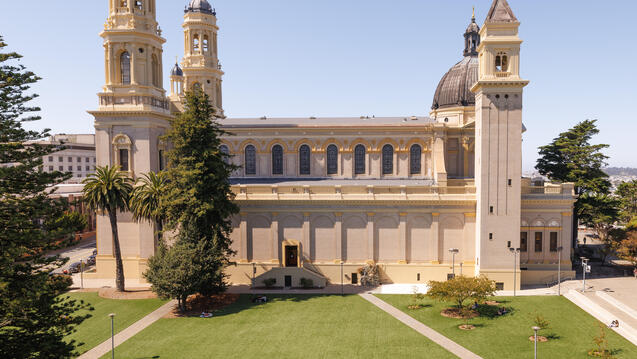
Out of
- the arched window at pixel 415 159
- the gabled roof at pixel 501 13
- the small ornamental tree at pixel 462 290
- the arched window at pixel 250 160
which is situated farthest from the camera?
the arched window at pixel 250 160

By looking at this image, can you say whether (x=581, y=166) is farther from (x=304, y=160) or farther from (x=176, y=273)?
(x=176, y=273)

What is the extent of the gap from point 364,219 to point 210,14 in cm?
4093

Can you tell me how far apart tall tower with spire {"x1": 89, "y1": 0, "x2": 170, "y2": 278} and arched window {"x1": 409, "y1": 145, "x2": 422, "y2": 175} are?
1239 inches

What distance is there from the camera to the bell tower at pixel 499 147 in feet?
144

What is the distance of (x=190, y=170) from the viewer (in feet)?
130

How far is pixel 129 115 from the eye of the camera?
155ft

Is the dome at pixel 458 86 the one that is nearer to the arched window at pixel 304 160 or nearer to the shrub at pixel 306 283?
the arched window at pixel 304 160

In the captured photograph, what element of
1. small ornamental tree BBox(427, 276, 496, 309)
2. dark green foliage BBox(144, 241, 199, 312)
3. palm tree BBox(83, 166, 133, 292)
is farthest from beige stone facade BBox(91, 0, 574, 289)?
dark green foliage BBox(144, 241, 199, 312)

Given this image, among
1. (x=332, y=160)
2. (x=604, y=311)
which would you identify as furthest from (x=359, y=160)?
(x=604, y=311)

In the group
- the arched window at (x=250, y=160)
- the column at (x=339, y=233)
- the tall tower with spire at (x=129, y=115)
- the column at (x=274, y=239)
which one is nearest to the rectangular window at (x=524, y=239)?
the column at (x=339, y=233)

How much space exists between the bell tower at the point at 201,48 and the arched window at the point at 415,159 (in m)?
31.7

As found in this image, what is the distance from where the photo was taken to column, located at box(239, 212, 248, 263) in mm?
48875

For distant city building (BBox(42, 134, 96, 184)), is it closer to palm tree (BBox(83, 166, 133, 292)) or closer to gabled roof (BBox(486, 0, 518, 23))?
palm tree (BBox(83, 166, 133, 292))

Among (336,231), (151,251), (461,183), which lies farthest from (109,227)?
(461,183)
